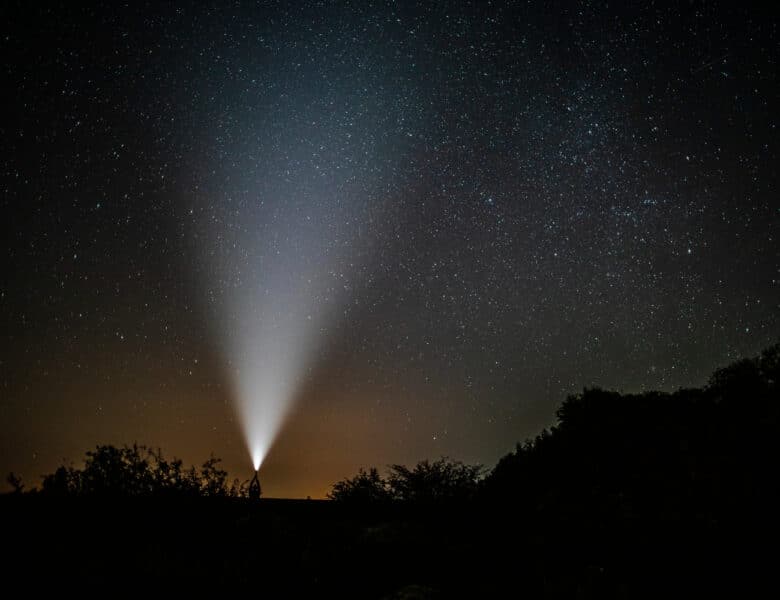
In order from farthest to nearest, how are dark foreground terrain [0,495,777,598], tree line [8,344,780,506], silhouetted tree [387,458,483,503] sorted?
1. silhouetted tree [387,458,483,503]
2. tree line [8,344,780,506]
3. dark foreground terrain [0,495,777,598]

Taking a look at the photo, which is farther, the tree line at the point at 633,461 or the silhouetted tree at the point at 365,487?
the silhouetted tree at the point at 365,487

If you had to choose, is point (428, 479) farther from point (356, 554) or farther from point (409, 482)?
point (356, 554)

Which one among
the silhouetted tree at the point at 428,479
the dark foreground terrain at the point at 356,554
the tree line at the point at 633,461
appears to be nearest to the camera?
the dark foreground terrain at the point at 356,554

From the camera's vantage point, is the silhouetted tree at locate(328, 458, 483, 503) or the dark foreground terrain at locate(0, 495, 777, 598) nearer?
the dark foreground terrain at locate(0, 495, 777, 598)

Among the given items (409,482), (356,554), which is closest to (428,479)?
(409,482)

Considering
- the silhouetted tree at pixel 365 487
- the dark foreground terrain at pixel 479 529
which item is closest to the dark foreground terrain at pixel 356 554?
the dark foreground terrain at pixel 479 529

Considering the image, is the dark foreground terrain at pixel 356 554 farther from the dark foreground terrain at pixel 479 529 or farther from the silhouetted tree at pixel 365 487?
the silhouetted tree at pixel 365 487

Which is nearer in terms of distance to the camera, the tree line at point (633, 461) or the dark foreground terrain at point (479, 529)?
the dark foreground terrain at point (479, 529)

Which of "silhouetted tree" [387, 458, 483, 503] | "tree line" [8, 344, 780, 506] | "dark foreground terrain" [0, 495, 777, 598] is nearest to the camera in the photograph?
"dark foreground terrain" [0, 495, 777, 598]

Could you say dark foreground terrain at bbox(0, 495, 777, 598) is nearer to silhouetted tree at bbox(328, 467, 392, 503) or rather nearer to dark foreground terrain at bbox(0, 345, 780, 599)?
dark foreground terrain at bbox(0, 345, 780, 599)

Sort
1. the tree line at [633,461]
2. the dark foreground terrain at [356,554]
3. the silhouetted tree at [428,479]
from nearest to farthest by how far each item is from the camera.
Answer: the dark foreground terrain at [356,554] → the tree line at [633,461] → the silhouetted tree at [428,479]

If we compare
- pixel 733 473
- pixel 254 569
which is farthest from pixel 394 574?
pixel 733 473

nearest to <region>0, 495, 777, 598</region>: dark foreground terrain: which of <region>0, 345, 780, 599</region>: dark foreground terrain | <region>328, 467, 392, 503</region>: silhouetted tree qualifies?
<region>0, 345, 780, 599</region>: dark foreground terrain

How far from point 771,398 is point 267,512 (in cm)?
1569
